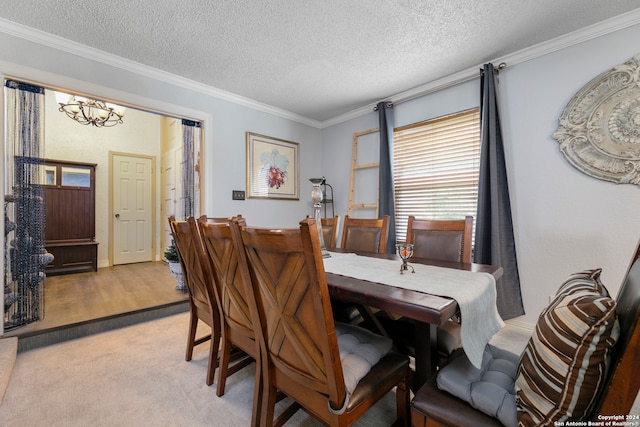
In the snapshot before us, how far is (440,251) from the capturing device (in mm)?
1944

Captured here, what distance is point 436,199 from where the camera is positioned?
3154 mm

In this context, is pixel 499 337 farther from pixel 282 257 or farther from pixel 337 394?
pixel 282 257

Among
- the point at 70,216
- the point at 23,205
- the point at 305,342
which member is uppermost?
the point at 23,205

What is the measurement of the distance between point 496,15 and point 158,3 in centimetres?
250

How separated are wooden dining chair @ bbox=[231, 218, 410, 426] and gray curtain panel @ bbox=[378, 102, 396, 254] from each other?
242cm

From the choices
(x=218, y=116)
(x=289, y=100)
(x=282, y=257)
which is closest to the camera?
(x=282, y=257)

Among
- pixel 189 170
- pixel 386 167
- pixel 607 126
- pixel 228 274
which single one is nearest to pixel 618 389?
pixel 228 274

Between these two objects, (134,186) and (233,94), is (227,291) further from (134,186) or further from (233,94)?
(134,186)

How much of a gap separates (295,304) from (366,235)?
1.61 m

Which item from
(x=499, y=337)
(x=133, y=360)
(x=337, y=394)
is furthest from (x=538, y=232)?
(x=133, y=360)

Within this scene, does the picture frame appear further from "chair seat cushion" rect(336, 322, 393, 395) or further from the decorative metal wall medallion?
the decorative metal wall medallion

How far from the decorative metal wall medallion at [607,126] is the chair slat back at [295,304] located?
2.64 metres

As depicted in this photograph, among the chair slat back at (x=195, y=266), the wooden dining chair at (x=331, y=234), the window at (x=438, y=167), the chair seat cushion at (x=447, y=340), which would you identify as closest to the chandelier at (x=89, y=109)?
the chair slat back at (x=195, y=266)

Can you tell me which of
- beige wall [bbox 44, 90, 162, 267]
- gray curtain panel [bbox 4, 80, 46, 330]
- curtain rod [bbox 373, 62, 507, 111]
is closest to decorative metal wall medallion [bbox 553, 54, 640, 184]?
→ curtain rod [bbox 373, 62, 507, 111]
